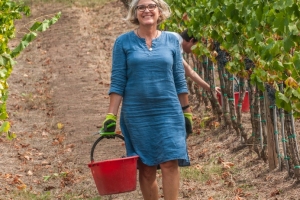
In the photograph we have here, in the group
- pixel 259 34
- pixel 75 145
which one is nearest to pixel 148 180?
pixel 259 34

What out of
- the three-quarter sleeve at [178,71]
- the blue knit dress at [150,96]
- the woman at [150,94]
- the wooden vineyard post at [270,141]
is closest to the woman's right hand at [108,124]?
the woman at [150,94]

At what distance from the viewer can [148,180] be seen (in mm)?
5688

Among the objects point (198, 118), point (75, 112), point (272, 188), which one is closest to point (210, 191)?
point (272, 188)

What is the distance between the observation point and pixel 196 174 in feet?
25.1

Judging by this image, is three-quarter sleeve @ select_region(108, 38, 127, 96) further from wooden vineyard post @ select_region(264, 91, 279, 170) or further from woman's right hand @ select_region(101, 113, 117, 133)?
wooden vineyard post @ select_region(264, 91, 279, 170)

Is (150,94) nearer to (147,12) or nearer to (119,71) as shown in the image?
(119,71)

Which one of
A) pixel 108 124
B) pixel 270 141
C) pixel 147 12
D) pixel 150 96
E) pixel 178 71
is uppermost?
pixel 147 12

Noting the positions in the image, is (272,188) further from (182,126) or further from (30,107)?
(30,107)

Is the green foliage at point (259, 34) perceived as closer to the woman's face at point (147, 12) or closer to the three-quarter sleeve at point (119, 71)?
the woman's face at point (147, 12)

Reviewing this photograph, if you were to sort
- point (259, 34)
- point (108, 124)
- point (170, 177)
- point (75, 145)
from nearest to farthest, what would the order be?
point (108, 124) < point (170, 177) < point (259, 34) < point (75, 145)

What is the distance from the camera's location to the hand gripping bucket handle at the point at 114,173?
5.45m

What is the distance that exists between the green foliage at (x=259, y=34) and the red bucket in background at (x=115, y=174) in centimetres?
114

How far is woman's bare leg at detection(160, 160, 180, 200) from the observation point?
18.4 feet

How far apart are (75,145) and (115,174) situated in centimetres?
418
